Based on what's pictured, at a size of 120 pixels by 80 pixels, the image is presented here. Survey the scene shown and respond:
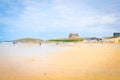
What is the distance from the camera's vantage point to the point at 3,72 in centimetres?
375

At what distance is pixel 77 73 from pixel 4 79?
3.99 ft

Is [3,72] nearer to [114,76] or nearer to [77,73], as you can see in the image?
[77,73]

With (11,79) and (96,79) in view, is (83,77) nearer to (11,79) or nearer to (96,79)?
(96,79)

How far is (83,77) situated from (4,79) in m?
1.22

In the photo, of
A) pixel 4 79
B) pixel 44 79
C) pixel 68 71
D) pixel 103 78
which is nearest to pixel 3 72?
pixel 4 79

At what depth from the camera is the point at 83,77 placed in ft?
11.1

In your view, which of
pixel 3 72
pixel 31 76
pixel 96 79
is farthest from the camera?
pixel 3 72

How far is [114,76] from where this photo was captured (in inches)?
137

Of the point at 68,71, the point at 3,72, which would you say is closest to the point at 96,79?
the point at 68,71

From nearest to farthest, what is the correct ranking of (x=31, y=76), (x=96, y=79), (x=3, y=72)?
(x=96, y=79)
(x=31, y=76)
(x=3, y=72)

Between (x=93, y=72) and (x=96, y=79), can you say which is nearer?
(x=96, y=79)

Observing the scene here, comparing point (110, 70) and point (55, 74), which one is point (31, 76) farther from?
point (110, 70)

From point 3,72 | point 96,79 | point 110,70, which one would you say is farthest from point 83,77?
point 3,72

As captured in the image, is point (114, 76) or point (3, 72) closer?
point (114, 76)
